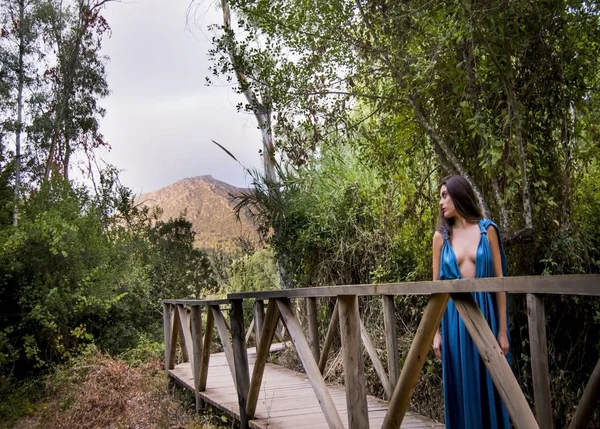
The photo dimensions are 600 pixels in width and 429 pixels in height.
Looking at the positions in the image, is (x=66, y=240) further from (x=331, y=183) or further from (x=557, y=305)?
(x=557, y=305)

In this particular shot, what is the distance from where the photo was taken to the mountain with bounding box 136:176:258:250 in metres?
23.5

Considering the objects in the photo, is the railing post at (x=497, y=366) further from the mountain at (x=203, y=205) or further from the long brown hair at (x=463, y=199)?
the mountain at (x=203, y=205)

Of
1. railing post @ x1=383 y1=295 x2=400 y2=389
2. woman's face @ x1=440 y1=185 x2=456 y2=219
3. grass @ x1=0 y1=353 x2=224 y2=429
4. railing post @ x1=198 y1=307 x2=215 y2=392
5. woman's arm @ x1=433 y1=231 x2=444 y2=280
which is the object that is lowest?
grass @ x1=0 y1=353 x2=224 y2=429

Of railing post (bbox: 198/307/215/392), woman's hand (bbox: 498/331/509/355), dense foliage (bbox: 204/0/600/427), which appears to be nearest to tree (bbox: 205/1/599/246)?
dense foliage (bbox: 204/0/600/427)

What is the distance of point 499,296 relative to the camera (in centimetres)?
306

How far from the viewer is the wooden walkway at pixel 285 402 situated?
13.9ft

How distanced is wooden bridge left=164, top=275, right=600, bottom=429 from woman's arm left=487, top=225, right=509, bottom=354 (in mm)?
532

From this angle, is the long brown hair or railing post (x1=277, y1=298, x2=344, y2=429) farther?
railing post (x1=277, y1=298, x2=344, y2=429)

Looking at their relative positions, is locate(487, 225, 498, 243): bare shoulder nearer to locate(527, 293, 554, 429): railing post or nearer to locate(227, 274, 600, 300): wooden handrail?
locate(227, 274, 600, 300): wooden handrail

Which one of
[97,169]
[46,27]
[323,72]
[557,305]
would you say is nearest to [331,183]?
[323,72]

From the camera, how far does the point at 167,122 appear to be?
104ft

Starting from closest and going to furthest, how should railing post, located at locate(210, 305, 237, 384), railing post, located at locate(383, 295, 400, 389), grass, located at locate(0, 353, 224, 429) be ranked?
railing post, located at locate(383, 295, 400, 389)
railing post, located at locate(210, 305, 237, 384)
grass, located at locate(0, 353, 224, 429)

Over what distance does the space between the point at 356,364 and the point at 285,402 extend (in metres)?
1.98

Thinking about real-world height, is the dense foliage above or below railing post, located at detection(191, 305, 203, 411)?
above
